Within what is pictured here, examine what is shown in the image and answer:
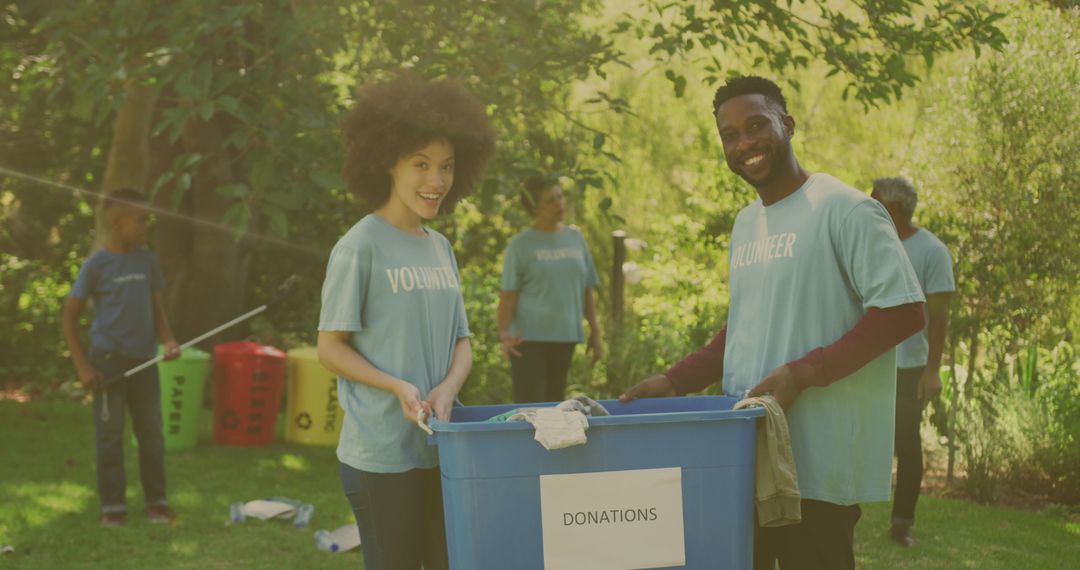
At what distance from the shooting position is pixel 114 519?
6238 mm

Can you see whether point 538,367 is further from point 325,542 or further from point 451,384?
point 451,384

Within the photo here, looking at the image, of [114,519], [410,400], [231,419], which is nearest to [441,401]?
[410,400]

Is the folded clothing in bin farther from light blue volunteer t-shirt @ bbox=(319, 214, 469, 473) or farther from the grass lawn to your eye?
the grass lawn

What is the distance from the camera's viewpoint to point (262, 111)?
6223 millimetres

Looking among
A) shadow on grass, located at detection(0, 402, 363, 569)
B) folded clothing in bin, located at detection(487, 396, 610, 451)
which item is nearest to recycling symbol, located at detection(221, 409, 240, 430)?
shadow on grass, located at detection(0, 402, 363, 569)

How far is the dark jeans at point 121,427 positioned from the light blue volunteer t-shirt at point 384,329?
11.8 feet

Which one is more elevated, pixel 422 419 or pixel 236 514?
pixel 422 419

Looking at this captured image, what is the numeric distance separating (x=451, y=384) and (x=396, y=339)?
0.61ft

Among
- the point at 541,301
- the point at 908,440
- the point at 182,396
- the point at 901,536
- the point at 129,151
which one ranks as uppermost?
the point at 129,151

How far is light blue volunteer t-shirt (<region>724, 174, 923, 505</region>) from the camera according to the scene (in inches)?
103

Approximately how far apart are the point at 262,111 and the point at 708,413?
4.30 metres

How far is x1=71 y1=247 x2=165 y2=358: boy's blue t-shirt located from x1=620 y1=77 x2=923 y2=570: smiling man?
4.32 m

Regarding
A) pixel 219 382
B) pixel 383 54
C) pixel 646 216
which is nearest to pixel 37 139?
pixel 219 382

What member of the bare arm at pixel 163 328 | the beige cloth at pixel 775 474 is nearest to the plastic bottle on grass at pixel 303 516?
the bare arm at pixel 163 328
